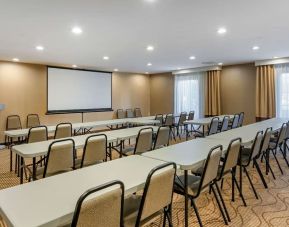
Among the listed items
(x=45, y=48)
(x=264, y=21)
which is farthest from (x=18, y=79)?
(x=264, y=21)

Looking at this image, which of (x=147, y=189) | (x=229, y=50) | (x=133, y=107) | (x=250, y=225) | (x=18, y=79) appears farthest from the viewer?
(x=133, y=107)

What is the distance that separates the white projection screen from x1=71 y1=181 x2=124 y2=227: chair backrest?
287 inches

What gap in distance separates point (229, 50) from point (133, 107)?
18.3ft

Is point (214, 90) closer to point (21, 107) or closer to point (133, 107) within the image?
point (133, 107)

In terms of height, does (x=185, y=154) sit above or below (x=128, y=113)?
below

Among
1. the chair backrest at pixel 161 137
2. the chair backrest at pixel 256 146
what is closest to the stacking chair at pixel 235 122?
the chair backrest at pixel 161 137

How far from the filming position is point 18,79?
7.33 m

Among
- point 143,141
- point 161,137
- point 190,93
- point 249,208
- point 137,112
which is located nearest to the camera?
point 249,208

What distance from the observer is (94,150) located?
3.00 m

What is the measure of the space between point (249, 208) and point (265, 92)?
5806 millimetres

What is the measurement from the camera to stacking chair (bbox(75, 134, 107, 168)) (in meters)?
2.90

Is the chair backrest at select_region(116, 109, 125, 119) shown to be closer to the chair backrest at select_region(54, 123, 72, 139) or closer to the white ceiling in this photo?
the white ceiling

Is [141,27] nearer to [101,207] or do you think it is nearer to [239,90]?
[101,207]

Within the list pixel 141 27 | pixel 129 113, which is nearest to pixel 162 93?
pixel 129 113
